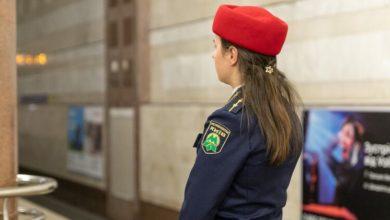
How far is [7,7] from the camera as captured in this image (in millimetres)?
2160

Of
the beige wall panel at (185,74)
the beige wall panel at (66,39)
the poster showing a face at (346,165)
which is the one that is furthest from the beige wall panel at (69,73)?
the poster showing a face at (346,165)

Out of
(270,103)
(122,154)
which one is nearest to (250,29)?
(270,103)

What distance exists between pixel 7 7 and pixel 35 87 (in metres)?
8.74

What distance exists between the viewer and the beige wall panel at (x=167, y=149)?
571 cm

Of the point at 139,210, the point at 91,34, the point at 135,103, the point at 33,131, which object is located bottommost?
the point at 139,210

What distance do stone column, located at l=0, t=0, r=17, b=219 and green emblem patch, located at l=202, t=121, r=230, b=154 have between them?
36.4 inches

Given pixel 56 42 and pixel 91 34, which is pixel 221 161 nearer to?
pixel 91 34

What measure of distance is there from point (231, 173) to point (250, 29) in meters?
0.47

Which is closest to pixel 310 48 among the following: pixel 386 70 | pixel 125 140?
pixel 386 70

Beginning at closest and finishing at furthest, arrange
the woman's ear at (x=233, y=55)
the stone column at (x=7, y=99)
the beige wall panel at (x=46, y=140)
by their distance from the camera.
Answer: the woman's ear at (x=233, y=55), the stone column at (x=7, y=99), the beige wall panel at (x=46, y=140)

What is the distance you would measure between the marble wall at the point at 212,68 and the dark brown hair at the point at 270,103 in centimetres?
224

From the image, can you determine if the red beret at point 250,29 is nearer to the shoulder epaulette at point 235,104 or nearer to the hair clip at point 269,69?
the hair clip at point 269,69

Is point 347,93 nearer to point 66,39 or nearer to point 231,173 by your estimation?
point 231,173

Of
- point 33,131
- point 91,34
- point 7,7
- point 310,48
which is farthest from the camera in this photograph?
point 33,131
